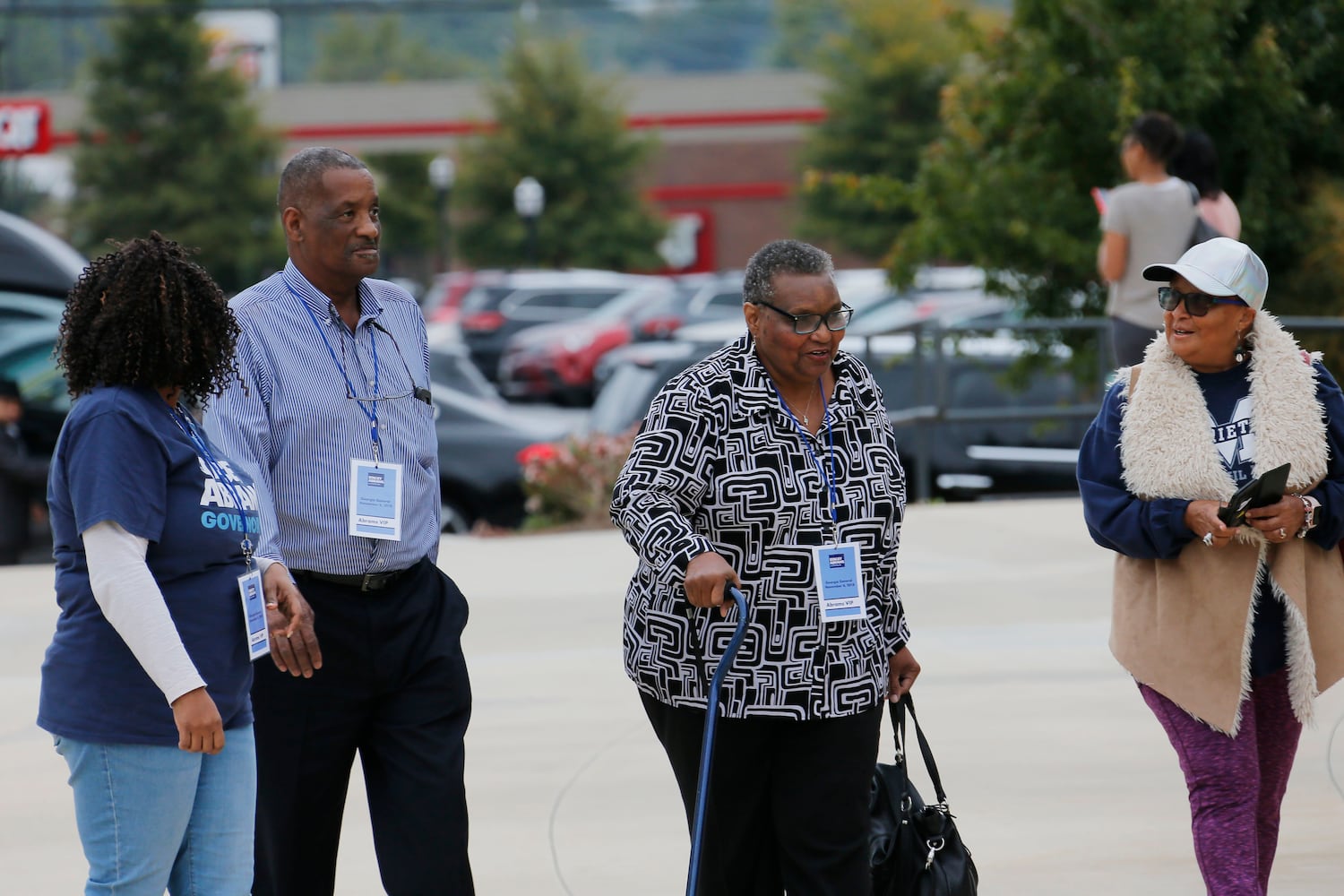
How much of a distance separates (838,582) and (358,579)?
109 centimetres

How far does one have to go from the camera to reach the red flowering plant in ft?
39.9

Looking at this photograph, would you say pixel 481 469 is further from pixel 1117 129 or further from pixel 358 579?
pixel 358 579

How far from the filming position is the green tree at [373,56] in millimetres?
107062

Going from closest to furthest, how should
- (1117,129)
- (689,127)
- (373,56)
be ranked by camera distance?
(1117,129) → (689,127) → (373,56)

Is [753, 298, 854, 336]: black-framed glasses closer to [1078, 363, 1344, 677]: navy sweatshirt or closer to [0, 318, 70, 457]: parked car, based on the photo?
[1078, 363, 1344, 677]: navy sweatshirt

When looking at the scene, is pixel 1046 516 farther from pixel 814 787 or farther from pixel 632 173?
pixel 632 173

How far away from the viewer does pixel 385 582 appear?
4.14 meters

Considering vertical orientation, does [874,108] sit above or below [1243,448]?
above

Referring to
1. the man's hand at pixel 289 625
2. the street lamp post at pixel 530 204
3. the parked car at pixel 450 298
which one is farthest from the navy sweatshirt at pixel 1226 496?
the street lamp post at pixel 530 204

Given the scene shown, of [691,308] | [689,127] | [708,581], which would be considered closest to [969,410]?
[708,581]

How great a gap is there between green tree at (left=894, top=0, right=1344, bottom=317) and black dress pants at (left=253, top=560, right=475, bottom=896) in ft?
28.0

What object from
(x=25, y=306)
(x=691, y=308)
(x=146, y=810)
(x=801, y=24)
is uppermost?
(x=801, y=24)

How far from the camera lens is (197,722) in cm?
337

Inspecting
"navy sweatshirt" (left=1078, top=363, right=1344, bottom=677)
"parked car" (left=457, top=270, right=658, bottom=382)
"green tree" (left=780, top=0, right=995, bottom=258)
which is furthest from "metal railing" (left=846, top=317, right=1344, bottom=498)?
"green tree" (left=780, top=0, right=995, bottom=258)
